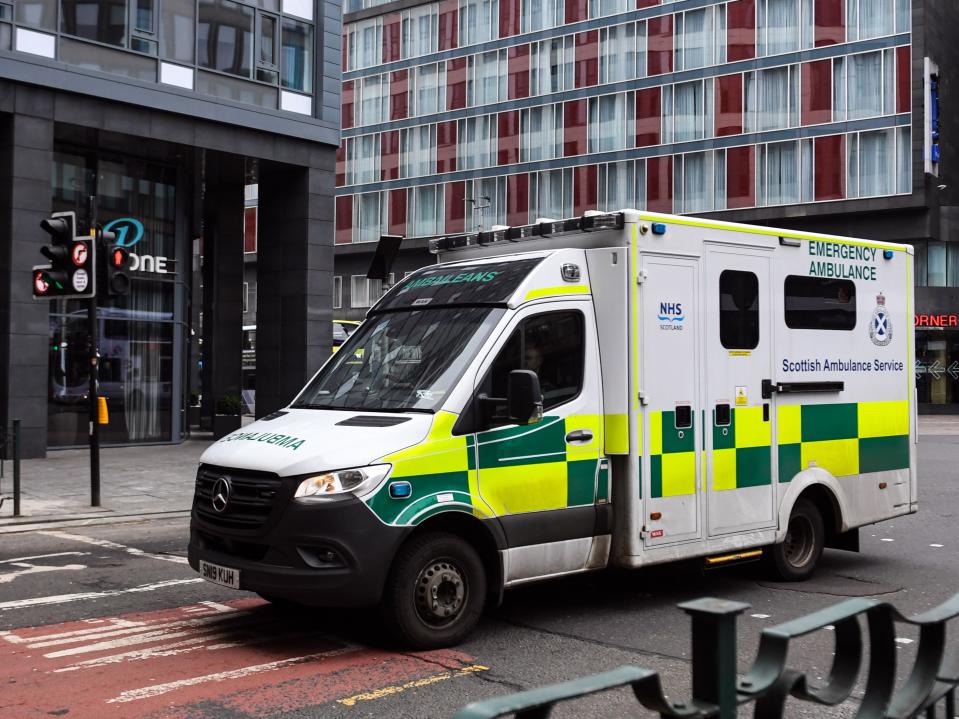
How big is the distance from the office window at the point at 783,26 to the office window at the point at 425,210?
59.5 feet

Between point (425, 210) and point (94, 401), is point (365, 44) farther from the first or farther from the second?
point (94, 401)

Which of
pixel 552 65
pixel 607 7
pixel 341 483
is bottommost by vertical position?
pixel 341 483

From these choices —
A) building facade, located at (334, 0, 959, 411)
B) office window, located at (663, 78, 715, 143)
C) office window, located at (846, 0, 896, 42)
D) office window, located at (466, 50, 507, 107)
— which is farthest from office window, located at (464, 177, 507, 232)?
office window, located at (846, 0, 896, 42)

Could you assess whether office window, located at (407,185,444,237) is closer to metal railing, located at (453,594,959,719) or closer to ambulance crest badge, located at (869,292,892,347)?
ambulance crest badge, located at (869,292,892,347)

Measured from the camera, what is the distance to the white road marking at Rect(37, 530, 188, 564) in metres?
9.77

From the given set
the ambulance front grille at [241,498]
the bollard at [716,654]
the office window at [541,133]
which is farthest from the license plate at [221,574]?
the office window at [541,133]

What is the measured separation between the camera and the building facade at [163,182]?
65.0ft

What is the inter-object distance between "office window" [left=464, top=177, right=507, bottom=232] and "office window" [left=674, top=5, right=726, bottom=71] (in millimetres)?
10862

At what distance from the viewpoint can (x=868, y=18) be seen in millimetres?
42750

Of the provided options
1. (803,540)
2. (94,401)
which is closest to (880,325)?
(803,540)

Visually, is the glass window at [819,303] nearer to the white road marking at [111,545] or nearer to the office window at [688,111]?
the white road marking at [111,545]

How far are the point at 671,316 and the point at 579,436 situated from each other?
3.92 ft

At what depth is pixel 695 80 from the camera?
46.8 metres

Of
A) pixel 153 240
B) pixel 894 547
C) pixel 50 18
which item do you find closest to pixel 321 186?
pixel 153 240
